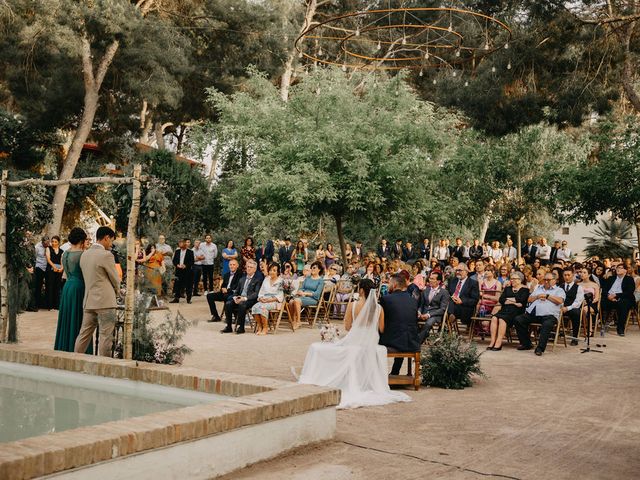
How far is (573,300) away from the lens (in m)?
13.5

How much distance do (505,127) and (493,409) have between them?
42.2 ft

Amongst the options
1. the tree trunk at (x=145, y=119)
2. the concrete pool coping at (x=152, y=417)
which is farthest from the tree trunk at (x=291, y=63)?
the concrete pool coping at (x=152, y=417)

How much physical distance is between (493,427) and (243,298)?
26.7 ft

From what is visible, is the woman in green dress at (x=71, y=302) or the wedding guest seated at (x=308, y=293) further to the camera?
the wedding guest seated at (x=308, y=293)

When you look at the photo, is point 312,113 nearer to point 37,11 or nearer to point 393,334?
point 37,11

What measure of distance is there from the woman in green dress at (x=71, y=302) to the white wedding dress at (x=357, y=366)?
2803 mm

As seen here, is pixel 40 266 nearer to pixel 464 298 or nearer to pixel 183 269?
pixel 183 269

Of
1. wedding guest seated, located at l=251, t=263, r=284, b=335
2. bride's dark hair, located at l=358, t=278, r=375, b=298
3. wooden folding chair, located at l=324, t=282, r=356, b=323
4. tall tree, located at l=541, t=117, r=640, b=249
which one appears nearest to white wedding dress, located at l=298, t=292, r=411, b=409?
bride's dark hair, located at l=358, t=278, r=375, b=298

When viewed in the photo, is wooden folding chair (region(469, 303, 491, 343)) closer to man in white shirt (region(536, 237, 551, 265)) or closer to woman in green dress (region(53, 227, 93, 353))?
woman in green dress (region(53, 227, 93, 353))

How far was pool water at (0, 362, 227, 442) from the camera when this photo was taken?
668 cm

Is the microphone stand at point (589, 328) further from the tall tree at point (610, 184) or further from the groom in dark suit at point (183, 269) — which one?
the groom in dark suit at point (183, 269)

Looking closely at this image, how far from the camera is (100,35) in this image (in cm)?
2072

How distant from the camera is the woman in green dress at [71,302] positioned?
362 inches

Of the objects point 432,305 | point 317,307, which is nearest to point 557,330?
point 432,305
